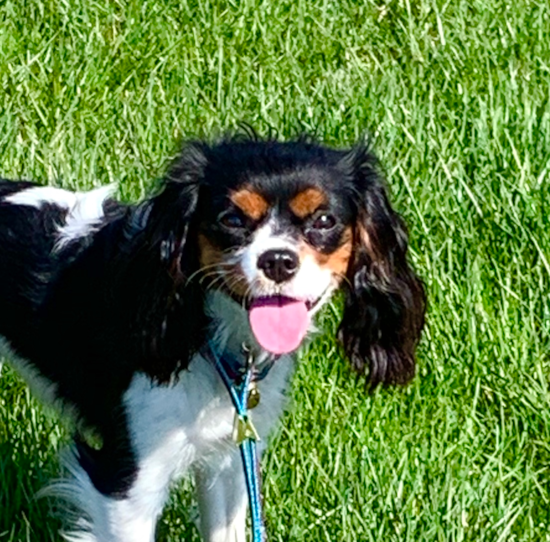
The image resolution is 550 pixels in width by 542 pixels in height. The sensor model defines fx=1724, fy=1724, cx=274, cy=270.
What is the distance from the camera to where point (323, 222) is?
11.9 ft

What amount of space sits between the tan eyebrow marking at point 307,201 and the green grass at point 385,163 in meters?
0.92

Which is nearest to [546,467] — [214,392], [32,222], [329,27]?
[214,392]

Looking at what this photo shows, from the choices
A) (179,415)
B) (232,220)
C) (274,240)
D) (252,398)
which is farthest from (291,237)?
(179,415)

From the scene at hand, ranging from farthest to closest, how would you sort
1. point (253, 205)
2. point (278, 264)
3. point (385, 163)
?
point (385, 163) → point (253, 205) → point (278, 264)

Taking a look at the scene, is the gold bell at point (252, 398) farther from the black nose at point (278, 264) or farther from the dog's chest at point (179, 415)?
the black nose at point (278, 264)

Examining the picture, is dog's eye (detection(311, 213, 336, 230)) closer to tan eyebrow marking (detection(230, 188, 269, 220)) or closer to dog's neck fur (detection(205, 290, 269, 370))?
tan eyebrow marking (detection(230, 188, 269, 220))

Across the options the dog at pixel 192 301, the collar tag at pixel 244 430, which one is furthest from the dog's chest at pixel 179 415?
the collar tag at pixel 244 430

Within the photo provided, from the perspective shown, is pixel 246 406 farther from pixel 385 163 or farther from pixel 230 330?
pixel 385 163

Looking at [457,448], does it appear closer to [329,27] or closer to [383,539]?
[383,539]

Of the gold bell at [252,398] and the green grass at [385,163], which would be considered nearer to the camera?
the gold bell at [252,398]

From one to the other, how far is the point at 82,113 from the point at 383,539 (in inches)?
92.6

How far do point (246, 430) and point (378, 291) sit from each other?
0.43 metres

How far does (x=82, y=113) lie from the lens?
5.94 m

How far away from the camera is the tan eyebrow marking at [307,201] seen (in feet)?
11.8
